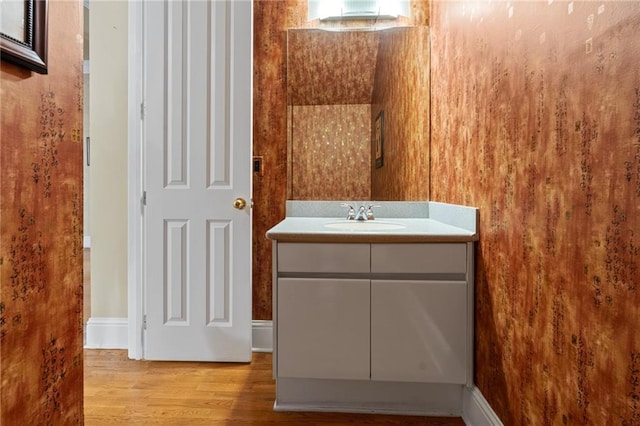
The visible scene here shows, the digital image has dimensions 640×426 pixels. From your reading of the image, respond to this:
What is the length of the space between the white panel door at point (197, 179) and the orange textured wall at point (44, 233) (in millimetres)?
1139

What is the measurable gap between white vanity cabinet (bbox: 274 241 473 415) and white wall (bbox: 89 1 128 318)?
4.43ft

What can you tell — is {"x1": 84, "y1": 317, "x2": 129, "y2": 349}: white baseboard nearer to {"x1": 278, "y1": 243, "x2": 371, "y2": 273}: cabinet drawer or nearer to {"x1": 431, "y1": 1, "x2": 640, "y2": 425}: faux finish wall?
{"x1": 278, "y1": 243, "x2": 371, "y2": 273}: cabinet drawer

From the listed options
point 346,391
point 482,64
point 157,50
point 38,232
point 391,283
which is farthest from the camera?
point 157,50

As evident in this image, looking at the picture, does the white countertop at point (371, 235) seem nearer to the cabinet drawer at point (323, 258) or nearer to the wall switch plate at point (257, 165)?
the cabinet drawer at point (323, 258)

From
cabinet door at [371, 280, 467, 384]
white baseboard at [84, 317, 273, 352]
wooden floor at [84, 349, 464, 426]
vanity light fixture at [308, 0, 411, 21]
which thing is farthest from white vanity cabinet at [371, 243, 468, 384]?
white baseboard at [84, 317, 273, 352]

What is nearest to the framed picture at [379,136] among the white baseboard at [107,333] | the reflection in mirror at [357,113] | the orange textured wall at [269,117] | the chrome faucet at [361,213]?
the reflection in mirror at [357,113]

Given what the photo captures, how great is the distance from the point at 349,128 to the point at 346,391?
1.39m

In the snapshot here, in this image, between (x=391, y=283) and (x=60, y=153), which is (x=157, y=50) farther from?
(x=391, y=283)

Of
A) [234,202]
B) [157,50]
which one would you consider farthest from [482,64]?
[157,50]

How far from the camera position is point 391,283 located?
1.74 m

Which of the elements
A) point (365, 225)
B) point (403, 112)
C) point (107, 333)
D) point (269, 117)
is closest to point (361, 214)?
point (365, 225)

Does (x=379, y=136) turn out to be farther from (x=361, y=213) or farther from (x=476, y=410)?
(x=476, y=410)

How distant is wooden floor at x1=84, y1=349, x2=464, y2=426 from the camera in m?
1.80

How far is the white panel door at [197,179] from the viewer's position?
2.39 meters
